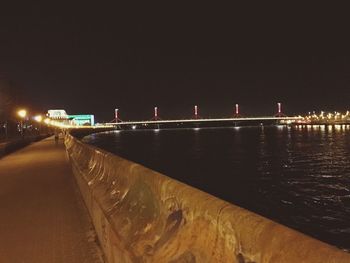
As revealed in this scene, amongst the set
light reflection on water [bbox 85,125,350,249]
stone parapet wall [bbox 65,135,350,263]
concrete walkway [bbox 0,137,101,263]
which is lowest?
light reflection on water [bbox 85,125,350,249]

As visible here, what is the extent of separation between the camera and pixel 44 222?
1035 centimetres

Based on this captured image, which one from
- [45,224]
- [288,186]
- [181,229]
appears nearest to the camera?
[181,229]

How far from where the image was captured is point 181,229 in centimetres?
459

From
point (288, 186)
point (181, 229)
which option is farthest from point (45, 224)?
point (288, 186)

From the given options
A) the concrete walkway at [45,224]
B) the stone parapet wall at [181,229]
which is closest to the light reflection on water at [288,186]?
the concrete walkway at [45,224]

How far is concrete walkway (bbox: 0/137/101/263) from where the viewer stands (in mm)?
7762

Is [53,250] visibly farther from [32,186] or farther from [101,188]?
[32,186]

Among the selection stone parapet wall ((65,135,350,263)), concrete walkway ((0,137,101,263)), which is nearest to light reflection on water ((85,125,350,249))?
concrete walkway ((0,137,101,263))

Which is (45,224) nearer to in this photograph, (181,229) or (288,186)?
(181,229)

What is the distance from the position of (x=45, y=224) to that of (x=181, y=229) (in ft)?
20.2

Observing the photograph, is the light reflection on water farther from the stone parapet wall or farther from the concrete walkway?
the stone parapet wall

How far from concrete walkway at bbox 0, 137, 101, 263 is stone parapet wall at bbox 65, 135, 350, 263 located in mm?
465

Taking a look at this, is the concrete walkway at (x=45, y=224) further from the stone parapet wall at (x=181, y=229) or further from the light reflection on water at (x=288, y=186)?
the light reflection on water at (x=288, y=186)

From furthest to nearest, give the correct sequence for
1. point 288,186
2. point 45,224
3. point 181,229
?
point 288,186, point 45,224, point 181,229
